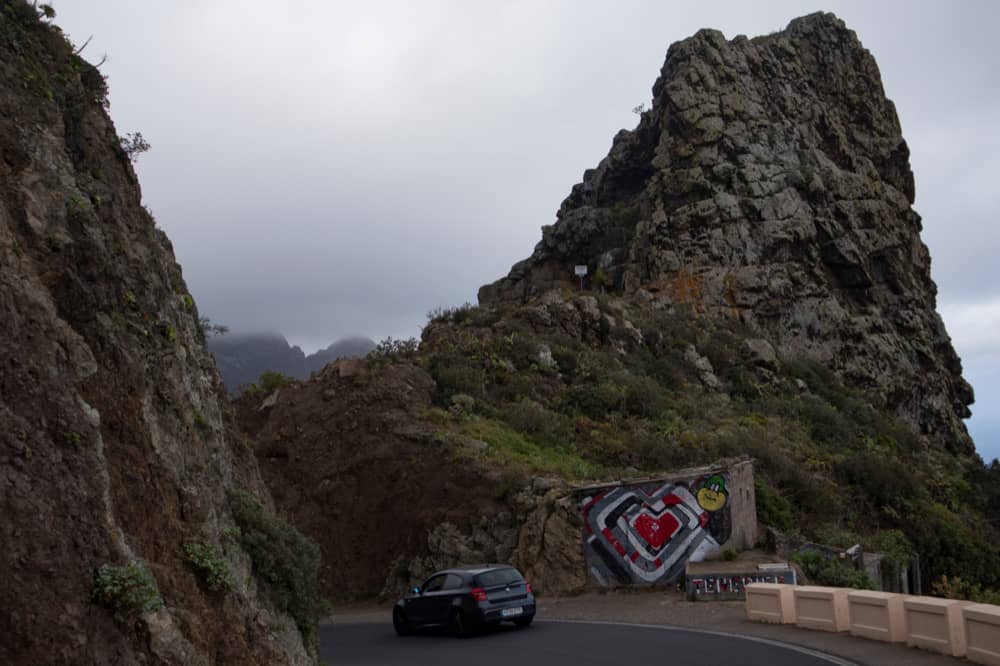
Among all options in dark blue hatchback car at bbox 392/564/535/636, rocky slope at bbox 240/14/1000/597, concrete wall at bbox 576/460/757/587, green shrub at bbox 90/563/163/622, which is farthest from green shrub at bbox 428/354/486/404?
green shrub at bbox 90/563/163/622

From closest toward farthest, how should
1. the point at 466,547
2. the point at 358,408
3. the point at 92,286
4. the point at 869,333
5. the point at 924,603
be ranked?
the point at 92,286
the point at 924,603
the point at 466,547
the point at 358,408
the point at 869,333

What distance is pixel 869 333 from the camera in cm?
5344

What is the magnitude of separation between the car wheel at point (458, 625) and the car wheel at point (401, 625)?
1.45 meters

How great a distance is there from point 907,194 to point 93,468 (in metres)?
66.2

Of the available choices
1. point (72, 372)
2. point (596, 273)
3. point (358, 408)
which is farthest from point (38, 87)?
point (596, 273)

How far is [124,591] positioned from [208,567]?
2030 mm

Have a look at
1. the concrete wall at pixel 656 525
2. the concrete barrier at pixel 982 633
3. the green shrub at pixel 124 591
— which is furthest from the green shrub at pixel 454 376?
the green shrub at pixel 124 591

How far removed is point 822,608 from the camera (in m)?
15.3

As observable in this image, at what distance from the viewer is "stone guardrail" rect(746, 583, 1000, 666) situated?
11.2 m

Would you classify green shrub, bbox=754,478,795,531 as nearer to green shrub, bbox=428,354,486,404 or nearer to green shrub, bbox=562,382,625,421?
green shrub, bbox=562,382,625,421

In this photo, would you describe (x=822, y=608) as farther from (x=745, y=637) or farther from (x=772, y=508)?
(x=772, y=508)

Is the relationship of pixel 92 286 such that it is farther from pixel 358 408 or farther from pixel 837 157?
pixel 837 157

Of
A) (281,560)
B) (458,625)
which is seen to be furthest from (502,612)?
(281,560)

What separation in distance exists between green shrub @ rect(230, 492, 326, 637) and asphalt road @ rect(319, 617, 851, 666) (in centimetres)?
310
